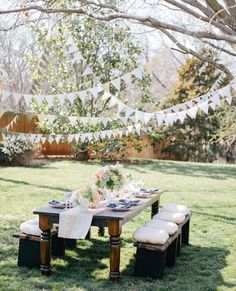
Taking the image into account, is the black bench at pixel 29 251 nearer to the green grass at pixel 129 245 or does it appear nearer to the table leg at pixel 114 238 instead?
the green grass at pixel 129 245

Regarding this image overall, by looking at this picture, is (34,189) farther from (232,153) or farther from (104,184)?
(232,153)

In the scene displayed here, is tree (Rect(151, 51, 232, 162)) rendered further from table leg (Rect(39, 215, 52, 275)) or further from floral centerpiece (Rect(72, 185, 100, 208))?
table leg (Rect(39, 215, 52, 275))

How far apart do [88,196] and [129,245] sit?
1.43 meters

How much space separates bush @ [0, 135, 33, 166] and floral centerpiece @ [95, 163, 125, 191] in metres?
9.49

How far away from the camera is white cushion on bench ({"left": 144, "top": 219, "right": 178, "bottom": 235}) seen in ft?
15.3

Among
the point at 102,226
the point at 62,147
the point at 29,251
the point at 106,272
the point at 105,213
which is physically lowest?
the point at 106,272

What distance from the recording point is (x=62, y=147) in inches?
769

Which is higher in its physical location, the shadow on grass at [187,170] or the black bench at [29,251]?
the shadow on grass at [187,170]

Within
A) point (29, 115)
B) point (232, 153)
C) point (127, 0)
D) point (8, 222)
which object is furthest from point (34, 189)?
point (232, 153)

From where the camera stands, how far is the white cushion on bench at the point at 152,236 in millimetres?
4383

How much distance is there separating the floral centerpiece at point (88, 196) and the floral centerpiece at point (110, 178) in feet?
0.66

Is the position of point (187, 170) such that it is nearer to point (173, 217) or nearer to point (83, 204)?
point (173, 217)

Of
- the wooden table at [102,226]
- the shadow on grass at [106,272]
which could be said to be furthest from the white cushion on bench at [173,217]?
the wooden table at [102,226]

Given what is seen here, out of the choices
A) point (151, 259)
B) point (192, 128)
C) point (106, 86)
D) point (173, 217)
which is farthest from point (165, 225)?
point (192, 128)
